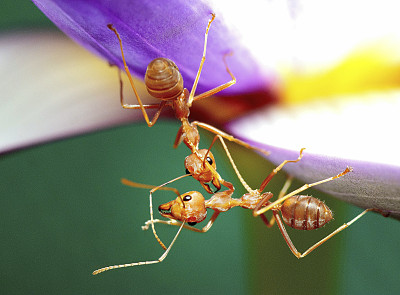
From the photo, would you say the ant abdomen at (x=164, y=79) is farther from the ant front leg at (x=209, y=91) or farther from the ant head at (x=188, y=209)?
the ant head at (x=188, y=209)

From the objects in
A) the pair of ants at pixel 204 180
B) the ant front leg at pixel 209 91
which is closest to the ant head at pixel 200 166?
the pair of ants at pixel 204 180

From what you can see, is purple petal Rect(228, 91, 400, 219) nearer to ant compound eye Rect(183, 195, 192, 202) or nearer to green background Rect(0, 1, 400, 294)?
ant compound eye Rect(183, 195, 192, 202)

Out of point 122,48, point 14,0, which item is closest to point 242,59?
point 122,48

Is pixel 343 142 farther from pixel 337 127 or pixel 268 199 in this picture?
pixel 268 199

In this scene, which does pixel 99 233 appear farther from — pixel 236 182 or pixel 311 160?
pixel 311 160

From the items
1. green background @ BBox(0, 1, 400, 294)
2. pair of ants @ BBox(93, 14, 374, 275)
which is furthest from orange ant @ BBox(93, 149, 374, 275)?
green background @ BBox(0, 1, 400, 294)

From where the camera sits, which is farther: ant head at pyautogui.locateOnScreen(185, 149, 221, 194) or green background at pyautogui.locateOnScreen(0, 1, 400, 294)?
green background at pyautogui.locateOnScreen(0, 1, 400, 294)

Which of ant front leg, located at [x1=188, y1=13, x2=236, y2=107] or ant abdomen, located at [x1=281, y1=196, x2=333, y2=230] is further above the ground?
ant front leg, located at [x1=188, y1=13, x2=236, y2=107]
